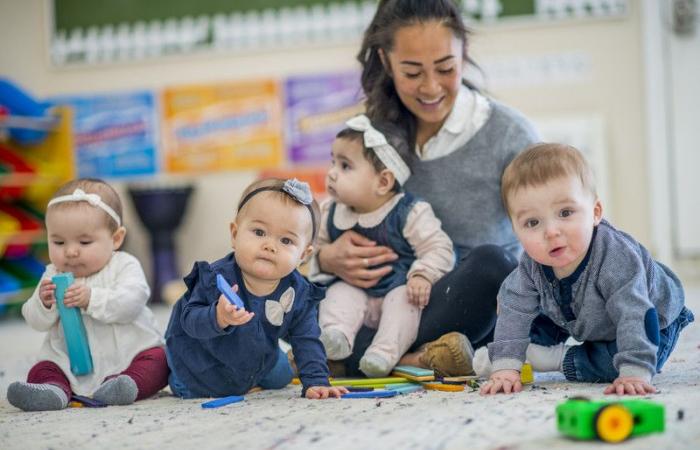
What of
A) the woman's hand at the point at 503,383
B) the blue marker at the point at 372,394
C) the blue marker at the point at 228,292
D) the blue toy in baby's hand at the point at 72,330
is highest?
the blue marker at the point at 228,292

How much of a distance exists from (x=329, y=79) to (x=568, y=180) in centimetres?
313

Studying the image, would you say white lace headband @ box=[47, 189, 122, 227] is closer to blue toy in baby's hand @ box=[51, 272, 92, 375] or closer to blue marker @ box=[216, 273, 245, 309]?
blue toy in baby's hand @ box=[51, 272, 92, 375]

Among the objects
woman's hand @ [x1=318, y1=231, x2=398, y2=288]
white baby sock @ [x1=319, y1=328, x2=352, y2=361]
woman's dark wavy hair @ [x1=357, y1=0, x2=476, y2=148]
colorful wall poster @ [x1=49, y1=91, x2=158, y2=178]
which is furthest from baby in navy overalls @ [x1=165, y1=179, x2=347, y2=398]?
colorful wall poster @ [x1=49, y1=91, x2=158, y2=178]

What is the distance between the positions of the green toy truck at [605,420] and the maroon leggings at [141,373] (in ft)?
3.01

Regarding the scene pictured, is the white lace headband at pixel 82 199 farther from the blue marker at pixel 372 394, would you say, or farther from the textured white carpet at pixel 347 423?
the blue marker at pixel 372 394

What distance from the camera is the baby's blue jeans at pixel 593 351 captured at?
1.71 metres

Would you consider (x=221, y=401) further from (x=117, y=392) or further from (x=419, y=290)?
(x=419, y=290)

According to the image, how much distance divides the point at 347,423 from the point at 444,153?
0.95 meters

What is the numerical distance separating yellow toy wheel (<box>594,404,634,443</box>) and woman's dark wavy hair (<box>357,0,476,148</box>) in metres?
1.13

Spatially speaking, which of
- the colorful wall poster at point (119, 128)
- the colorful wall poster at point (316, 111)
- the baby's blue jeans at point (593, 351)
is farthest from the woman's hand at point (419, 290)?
the colorful wall poster at point (119, 128)

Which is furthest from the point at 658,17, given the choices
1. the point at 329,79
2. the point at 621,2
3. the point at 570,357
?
the point at 570,357

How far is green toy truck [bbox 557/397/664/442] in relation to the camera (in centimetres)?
119

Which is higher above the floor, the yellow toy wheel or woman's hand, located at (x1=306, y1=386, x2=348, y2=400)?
the yellow toy wheel

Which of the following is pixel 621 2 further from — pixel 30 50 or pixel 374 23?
pixel 30 50
